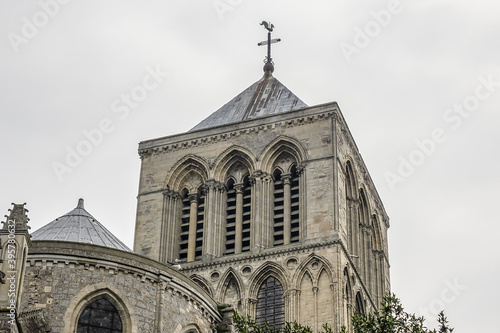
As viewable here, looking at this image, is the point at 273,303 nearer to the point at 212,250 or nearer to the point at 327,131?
the point at 212,250

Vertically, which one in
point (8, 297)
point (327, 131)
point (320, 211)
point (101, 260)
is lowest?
point (8, 297)

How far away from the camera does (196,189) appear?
50.5m

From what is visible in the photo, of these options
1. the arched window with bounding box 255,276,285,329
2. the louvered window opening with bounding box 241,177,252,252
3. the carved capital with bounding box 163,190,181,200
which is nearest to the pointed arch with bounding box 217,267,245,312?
the arched window with bounding box 255,276,285,329

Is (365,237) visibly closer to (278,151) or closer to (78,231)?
(278,151)

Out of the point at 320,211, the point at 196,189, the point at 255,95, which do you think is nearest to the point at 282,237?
the point at 320,211

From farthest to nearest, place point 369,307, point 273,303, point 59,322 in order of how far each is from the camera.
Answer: point 369,307 < point 273,303 < point 59,322

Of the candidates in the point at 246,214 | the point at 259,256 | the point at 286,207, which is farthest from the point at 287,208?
the point at 259,256

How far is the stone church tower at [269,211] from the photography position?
45844 mm

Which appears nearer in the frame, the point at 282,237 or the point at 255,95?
the point at 282,237

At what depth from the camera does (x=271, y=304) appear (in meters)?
46.0

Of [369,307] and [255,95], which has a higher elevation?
[255,95]

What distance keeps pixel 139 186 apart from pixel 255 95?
6.69 m

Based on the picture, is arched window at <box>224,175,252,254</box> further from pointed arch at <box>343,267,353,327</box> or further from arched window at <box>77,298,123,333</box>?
arched window at <box>77,298,123,333</box>

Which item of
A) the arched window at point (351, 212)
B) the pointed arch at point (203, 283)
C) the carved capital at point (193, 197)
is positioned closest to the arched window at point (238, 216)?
the carved capital at point (193, 197)
